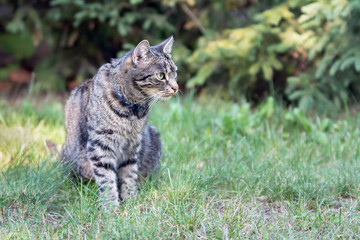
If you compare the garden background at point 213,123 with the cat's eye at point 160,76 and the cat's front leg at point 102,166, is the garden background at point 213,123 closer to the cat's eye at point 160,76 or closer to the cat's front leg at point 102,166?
the cat's front leg at point 102,166

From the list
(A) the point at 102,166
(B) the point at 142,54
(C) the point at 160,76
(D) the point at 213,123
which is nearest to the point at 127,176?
(A) the point at 102,166

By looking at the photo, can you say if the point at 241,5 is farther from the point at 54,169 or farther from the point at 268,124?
the point at 54,169

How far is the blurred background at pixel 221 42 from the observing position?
4.54 m

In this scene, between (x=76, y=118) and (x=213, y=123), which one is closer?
(x=76, y=118)

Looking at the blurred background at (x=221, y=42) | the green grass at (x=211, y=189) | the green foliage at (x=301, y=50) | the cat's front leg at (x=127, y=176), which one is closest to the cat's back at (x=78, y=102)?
the green grass at (x=211, y=189)

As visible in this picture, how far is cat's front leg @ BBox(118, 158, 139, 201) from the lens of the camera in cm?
304

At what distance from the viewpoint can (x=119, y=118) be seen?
Answer: 294 centimetres

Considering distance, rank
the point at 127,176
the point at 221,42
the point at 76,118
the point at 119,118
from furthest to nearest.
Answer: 1. the point at 221,42
2. the point at 76,118
3. the point at 127,176
4. the point at 119,118

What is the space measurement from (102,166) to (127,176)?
225 millimetres

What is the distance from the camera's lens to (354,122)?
427cm

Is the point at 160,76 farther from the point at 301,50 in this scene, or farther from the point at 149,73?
the point at 301,50

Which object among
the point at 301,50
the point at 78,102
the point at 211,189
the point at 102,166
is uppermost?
the point at 78,102

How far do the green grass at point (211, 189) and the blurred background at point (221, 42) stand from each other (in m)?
0.79

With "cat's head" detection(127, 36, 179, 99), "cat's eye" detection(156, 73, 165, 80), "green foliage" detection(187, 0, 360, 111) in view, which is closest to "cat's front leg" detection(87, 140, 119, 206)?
"cat's head" detection(127, 36, 179, 99)
